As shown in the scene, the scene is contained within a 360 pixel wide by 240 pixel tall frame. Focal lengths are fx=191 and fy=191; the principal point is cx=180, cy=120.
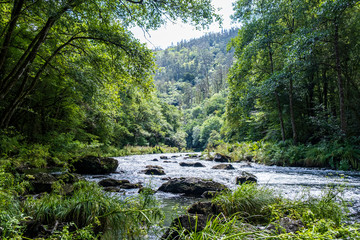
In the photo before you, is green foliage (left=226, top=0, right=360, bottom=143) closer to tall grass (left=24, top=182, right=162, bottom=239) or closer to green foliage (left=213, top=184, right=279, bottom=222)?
green foliage (left=213, top=184, right=279, bottom=222)

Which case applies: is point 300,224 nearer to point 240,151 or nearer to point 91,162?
point 91,162

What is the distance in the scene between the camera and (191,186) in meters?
6.03

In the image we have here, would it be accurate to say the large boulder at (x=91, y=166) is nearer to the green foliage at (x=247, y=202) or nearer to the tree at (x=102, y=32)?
the tree at (x=102, y=32)

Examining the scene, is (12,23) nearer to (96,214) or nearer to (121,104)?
(121,104)

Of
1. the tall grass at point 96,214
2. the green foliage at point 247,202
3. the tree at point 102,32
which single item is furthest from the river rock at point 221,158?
the tall grass at point 96,214

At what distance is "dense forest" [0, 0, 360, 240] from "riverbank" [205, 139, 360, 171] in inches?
2.5

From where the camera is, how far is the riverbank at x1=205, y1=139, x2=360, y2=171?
9148mm

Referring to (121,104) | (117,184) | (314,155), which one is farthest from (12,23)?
(314,155)

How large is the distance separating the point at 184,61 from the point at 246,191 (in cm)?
17197

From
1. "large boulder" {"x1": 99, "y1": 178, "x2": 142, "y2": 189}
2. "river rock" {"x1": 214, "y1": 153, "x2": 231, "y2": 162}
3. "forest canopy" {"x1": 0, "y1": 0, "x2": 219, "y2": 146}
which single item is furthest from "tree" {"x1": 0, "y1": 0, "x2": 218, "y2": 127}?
"river rock" {"x1": 214, "y1": 153, "x2": 231, "y2": 162}

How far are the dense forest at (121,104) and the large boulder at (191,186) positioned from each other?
1383mm

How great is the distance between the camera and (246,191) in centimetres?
401

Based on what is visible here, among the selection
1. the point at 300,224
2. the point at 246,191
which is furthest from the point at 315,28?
the point at 300,224

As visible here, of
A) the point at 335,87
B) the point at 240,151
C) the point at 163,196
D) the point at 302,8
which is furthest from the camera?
the point at 240,151
